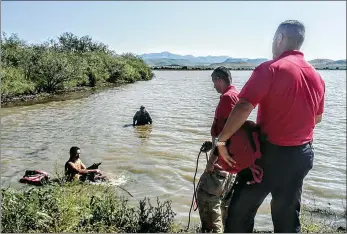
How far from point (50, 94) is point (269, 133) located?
32014 millimetres

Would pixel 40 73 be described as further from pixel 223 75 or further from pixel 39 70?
pixel 223 75

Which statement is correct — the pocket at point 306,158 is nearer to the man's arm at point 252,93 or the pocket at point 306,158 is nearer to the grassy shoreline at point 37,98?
the man's arm at point 252,93

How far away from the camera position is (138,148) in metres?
14.7

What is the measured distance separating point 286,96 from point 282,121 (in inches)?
8.0

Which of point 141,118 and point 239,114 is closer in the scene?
point 239,114

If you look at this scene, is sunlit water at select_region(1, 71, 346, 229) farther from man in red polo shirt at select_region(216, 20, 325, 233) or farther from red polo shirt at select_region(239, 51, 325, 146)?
red polo shirt at select_region(239, 51, 325, 146)

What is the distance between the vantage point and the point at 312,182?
11.1m

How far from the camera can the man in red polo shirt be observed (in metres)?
3.20

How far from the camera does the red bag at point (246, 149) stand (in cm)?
340

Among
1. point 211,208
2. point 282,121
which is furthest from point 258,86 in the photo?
point 211,208

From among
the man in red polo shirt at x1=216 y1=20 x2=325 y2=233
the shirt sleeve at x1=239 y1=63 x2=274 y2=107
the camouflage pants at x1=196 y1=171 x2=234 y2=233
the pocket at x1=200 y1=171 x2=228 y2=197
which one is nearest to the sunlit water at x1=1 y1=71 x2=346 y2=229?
the camouflage pants at x1=196 y1=171 x2=234 y2=233

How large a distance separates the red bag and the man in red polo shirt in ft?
0.16

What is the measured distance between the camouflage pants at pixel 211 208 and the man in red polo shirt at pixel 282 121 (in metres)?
1.32

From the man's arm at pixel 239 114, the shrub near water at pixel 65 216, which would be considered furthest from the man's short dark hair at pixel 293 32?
the shrub near water at pixel 65 216
